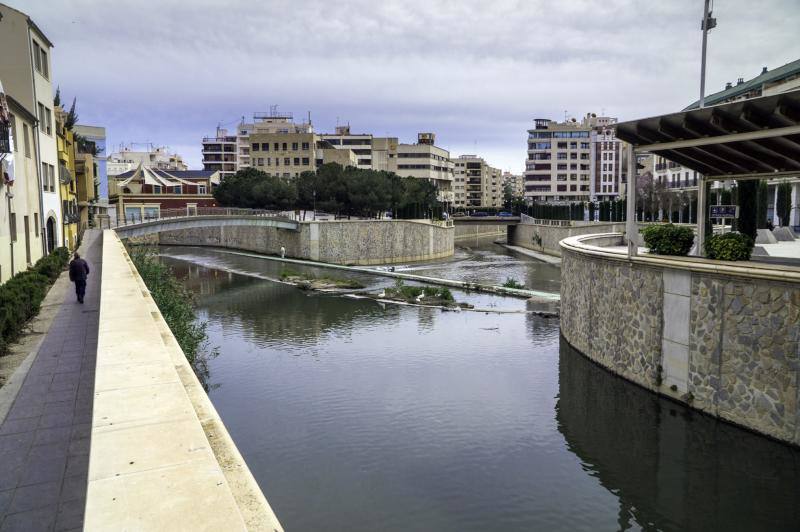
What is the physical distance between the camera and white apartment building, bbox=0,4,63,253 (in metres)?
30.4

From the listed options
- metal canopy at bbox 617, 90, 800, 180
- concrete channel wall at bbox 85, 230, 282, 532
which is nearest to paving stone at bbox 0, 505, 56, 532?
concrete channel wall at bbox 85, 230, 282, 532

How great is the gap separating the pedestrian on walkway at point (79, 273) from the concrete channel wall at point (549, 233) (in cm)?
4357

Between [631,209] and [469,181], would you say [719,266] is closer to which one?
[631,209]

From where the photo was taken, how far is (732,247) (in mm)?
16078

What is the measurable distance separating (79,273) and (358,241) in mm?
43690

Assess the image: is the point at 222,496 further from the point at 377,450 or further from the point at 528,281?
the point at 528,281

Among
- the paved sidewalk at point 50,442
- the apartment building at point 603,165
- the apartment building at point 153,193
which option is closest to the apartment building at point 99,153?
the apartment building at point 153,193

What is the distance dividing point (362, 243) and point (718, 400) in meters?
49.9

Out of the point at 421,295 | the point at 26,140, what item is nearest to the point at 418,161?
the point at 421,295

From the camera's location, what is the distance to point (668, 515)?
12312 mm

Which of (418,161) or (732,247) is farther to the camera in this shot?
(418,161)

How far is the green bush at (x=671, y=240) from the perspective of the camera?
18.1m

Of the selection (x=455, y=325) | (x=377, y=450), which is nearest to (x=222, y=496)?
(x=377, y=450)

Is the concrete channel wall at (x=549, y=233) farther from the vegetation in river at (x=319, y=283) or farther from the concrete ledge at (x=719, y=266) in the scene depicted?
the concrete ledge at (x=719, y=266)
